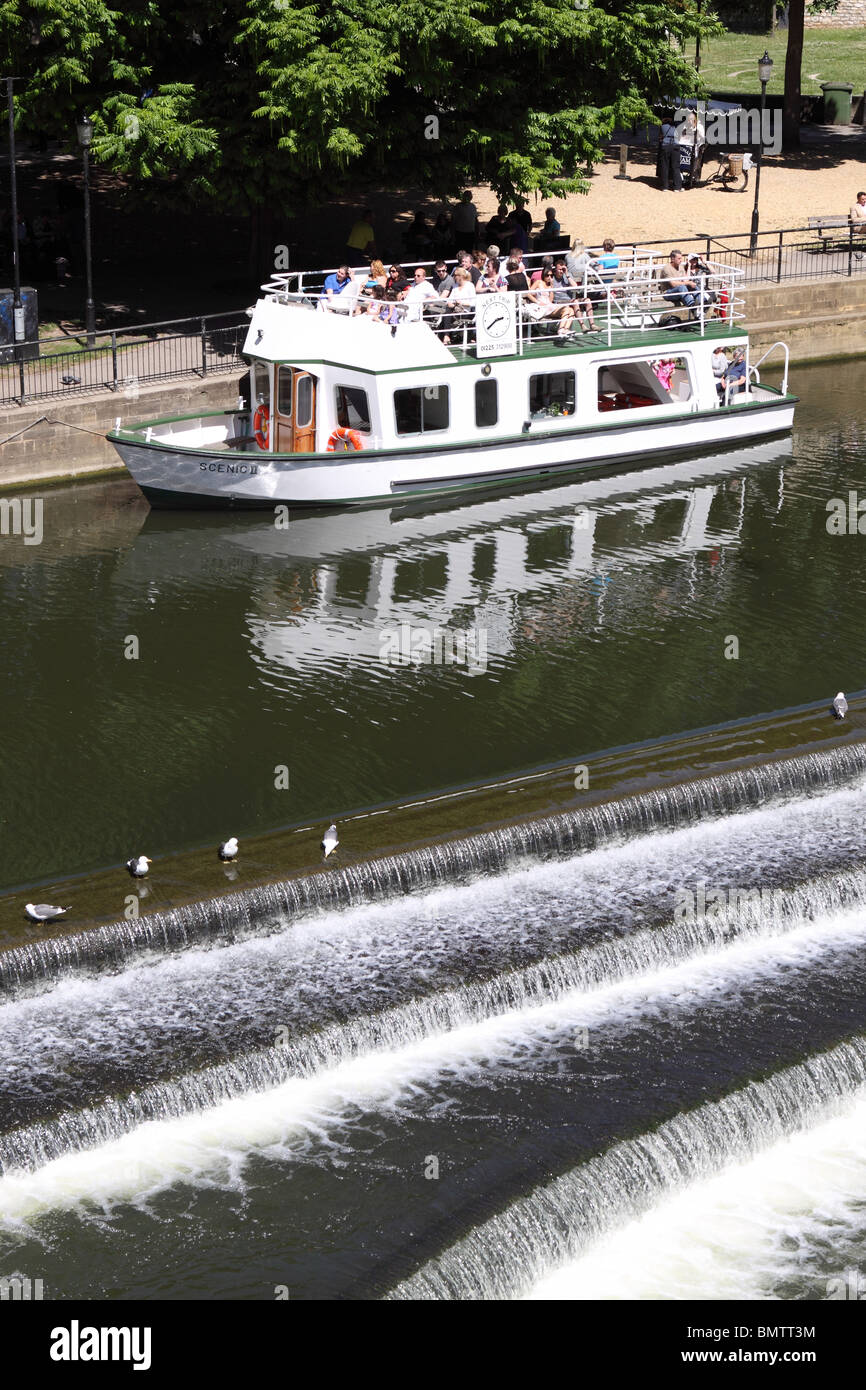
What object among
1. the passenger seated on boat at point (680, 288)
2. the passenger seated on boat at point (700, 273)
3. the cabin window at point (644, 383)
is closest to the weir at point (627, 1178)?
the cabin window at point (644, 383)

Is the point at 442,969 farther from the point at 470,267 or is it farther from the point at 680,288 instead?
the point at 680,288

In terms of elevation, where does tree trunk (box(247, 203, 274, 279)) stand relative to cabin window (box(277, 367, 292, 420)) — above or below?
above

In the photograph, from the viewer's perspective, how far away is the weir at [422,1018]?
14422 mm

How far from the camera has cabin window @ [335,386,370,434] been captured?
97.2 ft

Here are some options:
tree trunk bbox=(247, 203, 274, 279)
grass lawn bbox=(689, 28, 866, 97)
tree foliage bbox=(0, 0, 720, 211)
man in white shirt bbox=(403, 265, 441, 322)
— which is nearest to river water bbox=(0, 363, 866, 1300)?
man in white shirt bbox=(403, 265, 441, 322)

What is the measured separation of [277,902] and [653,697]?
6.73m

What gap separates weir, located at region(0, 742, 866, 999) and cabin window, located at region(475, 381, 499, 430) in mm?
12309

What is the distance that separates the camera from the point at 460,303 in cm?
2997

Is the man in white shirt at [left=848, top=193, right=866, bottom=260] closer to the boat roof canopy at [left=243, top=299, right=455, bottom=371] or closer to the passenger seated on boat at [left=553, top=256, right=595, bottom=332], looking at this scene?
the passenger seated on boat at [left=553, top=256, right=595, bottom=332]

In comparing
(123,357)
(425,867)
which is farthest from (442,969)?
(123,357)

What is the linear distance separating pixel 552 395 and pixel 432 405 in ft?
8.20

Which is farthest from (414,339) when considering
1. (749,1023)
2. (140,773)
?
(749,1023)

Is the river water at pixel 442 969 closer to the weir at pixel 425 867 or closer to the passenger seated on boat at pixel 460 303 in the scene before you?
the weir at pixel 425 867

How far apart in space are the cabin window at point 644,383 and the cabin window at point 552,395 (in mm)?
1156
